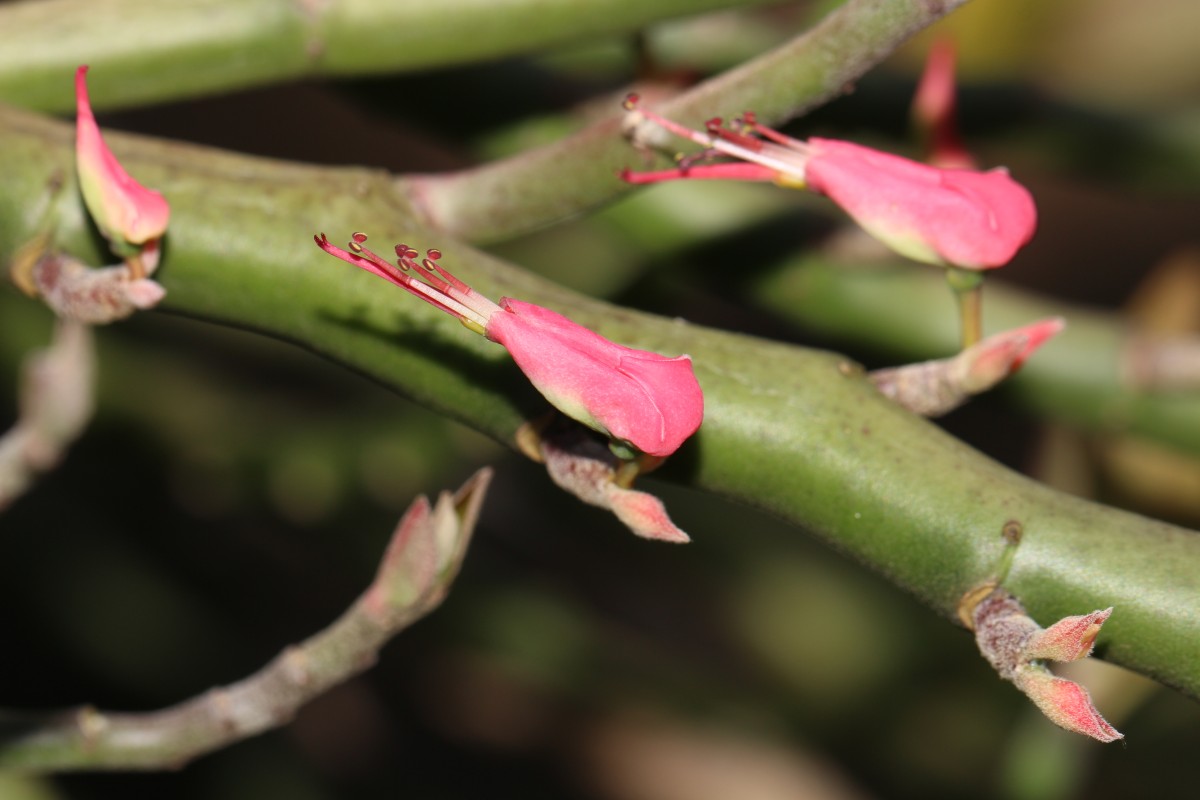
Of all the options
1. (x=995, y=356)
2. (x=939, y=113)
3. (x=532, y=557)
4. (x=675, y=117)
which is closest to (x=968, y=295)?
(x=995, y=356)

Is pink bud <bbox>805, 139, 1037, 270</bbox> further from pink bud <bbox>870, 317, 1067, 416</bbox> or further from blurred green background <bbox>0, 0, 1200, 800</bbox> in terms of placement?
blurred green background <bbox>0, 0, 1200, 800</bbox>

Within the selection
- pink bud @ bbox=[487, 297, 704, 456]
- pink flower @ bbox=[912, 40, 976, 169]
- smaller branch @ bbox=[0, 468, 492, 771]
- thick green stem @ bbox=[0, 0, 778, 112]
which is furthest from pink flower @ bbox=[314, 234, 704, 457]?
pink flower @ bbox=[912, 40, 976, 169]

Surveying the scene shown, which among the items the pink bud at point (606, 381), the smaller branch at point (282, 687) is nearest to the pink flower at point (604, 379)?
the pink bud at point (606, 381)

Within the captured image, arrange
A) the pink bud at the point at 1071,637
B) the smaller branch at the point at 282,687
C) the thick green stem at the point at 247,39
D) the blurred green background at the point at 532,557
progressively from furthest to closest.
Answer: the blurred green background at the point at 532,557, the thick green stem at the point at 247,39, the smaller branch at the point at 282,687, the pink bud at the point at 1071,637

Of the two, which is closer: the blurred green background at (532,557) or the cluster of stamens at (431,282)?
the cluster of stamens at (431,282)

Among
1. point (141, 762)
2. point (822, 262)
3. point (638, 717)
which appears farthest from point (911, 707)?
point (141, 762)

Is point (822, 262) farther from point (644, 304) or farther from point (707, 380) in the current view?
A: point (707, 380)

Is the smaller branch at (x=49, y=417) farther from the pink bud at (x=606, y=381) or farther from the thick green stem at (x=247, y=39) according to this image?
the pink bud at (x=606, y=381)
